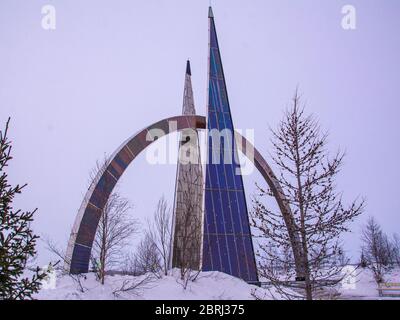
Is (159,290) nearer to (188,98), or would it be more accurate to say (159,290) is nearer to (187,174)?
(187,174)

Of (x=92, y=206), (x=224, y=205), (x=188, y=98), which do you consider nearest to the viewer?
(x=92, y=206)

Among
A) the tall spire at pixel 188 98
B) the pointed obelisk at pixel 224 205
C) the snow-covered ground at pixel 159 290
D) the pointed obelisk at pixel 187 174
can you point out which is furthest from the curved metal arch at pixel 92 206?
the tall spire at pixel 188 98

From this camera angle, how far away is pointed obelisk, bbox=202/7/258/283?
15422 mm

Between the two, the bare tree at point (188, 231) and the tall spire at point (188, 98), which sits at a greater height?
the tall spire at point (188, 98)

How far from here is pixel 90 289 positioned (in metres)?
11.1

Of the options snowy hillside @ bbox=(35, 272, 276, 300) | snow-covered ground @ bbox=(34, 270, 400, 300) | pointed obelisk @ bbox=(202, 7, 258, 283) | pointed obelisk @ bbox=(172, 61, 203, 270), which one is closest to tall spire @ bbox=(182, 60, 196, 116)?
pointed obelisk @ bbox=(172, 61, 203, 270)

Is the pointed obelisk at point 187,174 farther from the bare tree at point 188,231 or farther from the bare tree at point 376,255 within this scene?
the bare tree at point 376,255

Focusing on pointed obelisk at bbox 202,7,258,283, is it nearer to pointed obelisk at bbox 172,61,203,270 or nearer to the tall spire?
pointed obelisk at bbox 172,61,203,270

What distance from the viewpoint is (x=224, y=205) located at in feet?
54.1

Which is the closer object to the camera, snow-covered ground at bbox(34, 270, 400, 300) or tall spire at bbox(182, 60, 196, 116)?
snow-covered ground at bbox(34, 270, 400, 300)

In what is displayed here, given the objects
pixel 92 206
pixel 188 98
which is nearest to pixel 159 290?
pixel 92 206

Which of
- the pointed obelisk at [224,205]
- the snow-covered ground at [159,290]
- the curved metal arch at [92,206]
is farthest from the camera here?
the pointed obelisk at [224,205]

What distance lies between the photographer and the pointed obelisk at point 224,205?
15422 mm
